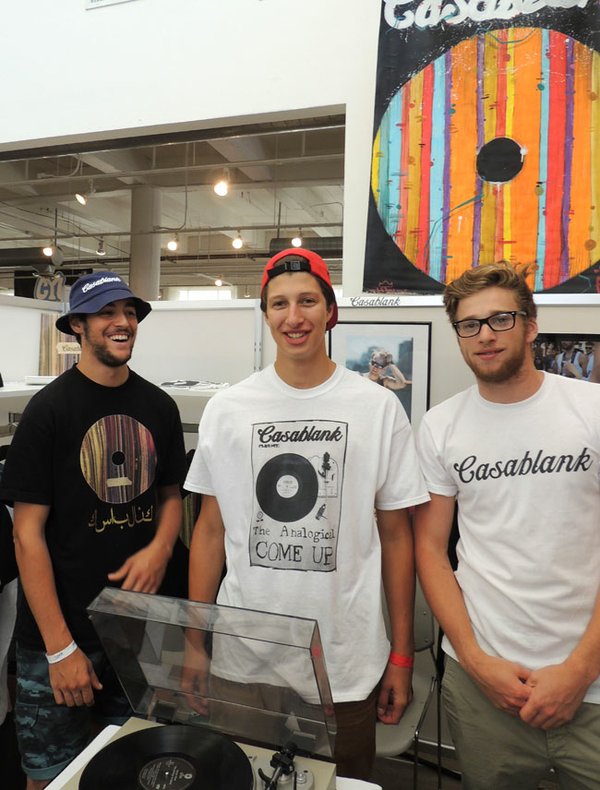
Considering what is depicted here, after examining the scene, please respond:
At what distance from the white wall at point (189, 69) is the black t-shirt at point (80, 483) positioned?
1.18 meters

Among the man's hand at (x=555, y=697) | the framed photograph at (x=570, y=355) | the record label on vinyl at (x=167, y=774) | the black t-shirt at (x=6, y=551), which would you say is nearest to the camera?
the record label on vinyl at (x=167, y=774)

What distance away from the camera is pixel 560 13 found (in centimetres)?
194

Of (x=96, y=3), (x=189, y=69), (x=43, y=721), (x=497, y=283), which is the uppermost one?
(x=96, y=3)

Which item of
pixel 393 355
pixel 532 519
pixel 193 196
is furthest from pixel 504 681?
pixel 193 196

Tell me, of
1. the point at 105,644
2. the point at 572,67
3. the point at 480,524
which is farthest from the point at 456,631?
the point at 572,67

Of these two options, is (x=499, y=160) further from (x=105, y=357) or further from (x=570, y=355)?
(x=105, y=357)

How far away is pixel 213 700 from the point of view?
0.94 m

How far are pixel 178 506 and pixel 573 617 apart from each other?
3.62 ft

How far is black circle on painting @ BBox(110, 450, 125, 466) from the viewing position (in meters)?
1.47

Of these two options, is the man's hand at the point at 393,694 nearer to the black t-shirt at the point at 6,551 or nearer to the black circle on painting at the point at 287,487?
the black circle on painting at the point at 287,487

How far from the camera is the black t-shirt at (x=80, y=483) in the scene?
4.56ft

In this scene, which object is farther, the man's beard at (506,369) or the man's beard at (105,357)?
the man's beard at (105,357)

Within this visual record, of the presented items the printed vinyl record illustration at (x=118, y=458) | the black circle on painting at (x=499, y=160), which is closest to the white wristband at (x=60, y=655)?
the printed vinyl record illustration at (x=118, y=458)

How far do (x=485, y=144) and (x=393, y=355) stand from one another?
864mm
